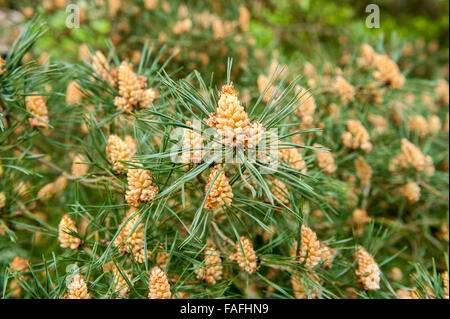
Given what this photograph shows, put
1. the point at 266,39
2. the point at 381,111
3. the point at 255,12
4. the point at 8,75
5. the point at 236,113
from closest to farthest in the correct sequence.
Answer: the point at 236,113 → the point at 8,75 → the point at 381,111 → the point at 255,12 → the point at 266,39

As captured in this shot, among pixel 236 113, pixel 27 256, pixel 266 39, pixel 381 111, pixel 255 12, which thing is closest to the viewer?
pixel 236 113

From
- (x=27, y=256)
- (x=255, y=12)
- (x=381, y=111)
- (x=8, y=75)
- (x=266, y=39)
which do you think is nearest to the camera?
(x=8, y=75)

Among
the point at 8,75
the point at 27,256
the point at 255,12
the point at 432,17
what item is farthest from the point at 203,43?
the point at 432,17

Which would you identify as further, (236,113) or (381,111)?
(381,111)

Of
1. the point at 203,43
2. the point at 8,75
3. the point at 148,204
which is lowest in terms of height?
the point at 148,204

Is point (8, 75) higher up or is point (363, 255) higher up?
point (8, 75)

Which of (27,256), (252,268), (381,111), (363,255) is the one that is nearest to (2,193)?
(27,256)

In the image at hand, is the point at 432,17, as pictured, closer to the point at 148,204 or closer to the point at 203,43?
the point at 203,43

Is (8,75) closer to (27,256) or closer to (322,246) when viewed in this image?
(27,256)
